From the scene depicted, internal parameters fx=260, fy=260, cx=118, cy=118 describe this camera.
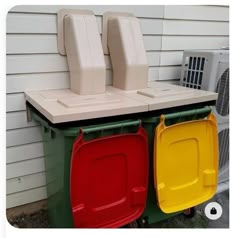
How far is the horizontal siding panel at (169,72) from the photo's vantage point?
6.84 ft

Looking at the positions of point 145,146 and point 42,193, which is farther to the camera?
point 42,193

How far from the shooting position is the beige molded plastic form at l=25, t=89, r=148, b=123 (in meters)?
1.22

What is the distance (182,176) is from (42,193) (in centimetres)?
102

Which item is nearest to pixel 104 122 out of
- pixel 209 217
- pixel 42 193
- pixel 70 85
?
pixel 70 85

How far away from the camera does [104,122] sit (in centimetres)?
133

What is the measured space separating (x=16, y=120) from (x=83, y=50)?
627 millimetres

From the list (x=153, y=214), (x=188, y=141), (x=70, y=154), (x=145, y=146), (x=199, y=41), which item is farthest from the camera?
(x=199, y=41)

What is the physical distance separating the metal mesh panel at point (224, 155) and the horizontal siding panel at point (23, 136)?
1.38 m

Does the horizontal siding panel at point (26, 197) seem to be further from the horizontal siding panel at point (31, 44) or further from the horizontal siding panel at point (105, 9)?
the horizontal siding panel at point (105, 9)

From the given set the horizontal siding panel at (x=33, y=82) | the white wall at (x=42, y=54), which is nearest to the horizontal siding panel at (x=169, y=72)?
the white wall at (x=42, y=54)

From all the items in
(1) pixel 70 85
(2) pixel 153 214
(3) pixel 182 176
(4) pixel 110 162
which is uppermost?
(1) pixel 70 85

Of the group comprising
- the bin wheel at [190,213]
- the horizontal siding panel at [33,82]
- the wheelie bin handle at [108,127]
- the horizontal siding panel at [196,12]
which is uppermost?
the horizontal siding panel at [196,12]

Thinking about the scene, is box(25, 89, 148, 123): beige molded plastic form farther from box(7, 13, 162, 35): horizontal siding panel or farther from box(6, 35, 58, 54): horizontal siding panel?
box(7, 13, 162, 35): horizontal siding panel

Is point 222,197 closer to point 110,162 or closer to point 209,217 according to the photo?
point 209,217
